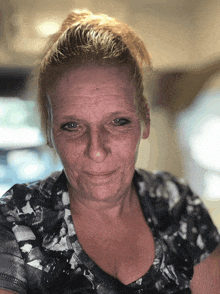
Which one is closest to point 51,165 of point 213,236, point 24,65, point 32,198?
point 32,198

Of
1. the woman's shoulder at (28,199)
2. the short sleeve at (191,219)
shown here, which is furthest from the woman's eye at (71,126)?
the short sleeve at (191,219)

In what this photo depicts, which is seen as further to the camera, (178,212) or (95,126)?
(178,212)

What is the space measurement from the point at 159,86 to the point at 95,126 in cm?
17

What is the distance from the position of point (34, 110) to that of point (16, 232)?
0.21 metres

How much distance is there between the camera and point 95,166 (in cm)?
42

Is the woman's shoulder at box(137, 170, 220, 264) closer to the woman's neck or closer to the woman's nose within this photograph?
the woman's neck

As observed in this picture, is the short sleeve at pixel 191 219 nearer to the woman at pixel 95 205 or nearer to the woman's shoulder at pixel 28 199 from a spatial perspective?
the woman at pixel 95 205

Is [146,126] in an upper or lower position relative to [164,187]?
upper

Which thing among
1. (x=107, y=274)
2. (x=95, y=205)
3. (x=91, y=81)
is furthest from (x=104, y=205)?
(x=91, y=81)

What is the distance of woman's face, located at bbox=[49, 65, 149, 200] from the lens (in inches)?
15.6

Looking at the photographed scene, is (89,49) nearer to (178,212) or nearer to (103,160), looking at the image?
(103,160)

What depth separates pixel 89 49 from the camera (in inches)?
15.2

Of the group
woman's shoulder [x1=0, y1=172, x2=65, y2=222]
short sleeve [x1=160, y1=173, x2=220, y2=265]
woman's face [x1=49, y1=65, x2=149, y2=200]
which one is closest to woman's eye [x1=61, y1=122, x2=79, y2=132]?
woman's face [x1=49, y1=65, x2=149, y2=200]

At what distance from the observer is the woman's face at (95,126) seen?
1.30 feet
